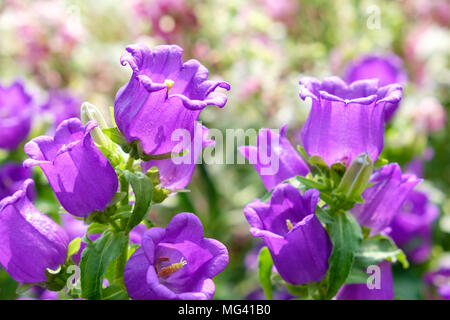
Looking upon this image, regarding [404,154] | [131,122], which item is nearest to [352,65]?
[404,154]

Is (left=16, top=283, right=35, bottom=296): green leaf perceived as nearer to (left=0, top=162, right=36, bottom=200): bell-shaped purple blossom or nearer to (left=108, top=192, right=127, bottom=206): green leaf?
(left=108, top=192, right=127, bottom=206): green leaf

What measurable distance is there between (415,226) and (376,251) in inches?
20.6

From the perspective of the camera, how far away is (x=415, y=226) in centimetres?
130

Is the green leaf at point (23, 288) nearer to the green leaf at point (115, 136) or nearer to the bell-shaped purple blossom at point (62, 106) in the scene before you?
the green leaf at point (115, 136)

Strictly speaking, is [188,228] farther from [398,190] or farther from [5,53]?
[5,53]

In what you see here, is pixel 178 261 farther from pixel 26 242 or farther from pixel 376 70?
pixel 376 70

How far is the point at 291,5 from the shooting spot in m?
1.89

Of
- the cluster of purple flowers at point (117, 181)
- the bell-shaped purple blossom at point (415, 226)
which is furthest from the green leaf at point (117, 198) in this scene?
the bell-shaped purple blossom at point (415, 226)

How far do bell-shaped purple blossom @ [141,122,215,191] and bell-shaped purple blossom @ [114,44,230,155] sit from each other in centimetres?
3

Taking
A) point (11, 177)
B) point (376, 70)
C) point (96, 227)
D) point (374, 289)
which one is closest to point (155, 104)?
point (96, 227)

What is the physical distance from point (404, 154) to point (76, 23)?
95 centimetres

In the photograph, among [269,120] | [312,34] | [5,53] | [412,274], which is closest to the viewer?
[412,274]

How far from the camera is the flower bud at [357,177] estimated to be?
73cm

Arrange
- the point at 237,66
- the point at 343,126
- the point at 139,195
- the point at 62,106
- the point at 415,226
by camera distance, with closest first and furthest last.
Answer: the point at 139,195, the point at 343,126, the point at 415,226, the point at 62,106, the point at 237,66
